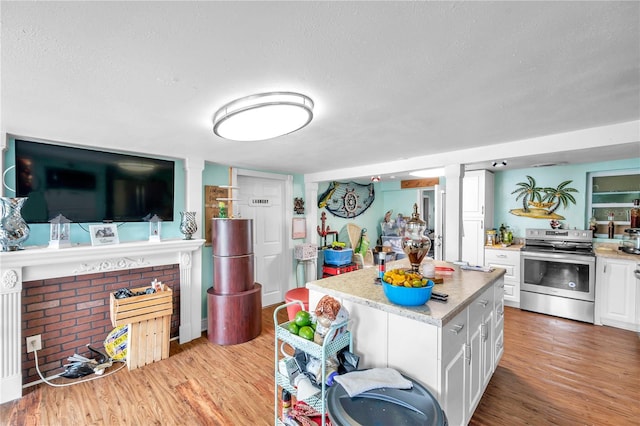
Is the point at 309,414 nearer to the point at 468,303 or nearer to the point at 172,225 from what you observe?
the point at 468,303

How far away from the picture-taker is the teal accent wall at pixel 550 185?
145 inches

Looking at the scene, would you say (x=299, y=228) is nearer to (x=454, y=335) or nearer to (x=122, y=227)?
(x=122, y=227)

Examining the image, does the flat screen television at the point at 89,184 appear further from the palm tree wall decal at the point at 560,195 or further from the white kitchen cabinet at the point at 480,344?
the palm tree wall decal at the point at 560,195

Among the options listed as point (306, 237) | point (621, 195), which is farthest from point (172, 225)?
point (621, 195)

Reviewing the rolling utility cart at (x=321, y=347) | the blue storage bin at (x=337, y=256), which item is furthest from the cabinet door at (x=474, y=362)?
the blue storage bin at (x=337, y=256)

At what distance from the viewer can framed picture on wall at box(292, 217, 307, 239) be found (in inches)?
175

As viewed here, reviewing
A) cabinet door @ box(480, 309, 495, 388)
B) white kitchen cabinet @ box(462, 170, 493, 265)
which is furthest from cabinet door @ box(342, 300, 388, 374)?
white kitchen cabinet @ box(462, 170, 493, 265)

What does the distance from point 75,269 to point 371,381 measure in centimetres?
262

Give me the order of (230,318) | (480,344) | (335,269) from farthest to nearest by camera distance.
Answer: (335,269)
(230,318)
(480,344)

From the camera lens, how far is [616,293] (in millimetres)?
3154

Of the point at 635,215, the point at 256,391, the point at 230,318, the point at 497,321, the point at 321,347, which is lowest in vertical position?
the point at 256,391

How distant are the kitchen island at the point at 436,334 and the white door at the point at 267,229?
85.3 inches

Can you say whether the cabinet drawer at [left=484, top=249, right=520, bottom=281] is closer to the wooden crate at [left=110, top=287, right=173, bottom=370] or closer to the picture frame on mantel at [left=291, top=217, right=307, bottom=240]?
the picture frame on mantel at [left=291, top=217, right=307, bottom=240]

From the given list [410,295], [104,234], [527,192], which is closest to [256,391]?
[410,295]
